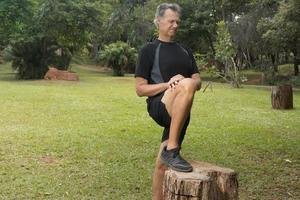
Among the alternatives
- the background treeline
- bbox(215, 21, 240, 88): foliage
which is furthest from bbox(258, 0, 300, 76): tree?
bbox(215, 21, 240, 88): foliage

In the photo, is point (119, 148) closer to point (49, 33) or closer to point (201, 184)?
point (201, 184)

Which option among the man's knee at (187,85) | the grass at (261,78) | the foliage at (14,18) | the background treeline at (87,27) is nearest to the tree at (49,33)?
the background treeline at (87,27)

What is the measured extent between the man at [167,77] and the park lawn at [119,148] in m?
1.58

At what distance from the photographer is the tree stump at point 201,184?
366cm

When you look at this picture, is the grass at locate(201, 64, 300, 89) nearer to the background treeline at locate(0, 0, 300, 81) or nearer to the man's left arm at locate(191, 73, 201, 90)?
the background treeline at locate(0, 0, 300, 81)

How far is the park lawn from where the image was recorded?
571 cm

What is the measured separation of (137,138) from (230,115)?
13.0ft

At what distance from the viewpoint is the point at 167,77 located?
406 centimetres

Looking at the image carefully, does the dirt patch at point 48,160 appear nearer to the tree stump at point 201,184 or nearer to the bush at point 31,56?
the tree stump at point 201,184

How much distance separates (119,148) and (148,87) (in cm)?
394

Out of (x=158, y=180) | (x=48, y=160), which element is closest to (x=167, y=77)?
(x=158, y=180)

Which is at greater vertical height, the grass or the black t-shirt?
the black t-shirt

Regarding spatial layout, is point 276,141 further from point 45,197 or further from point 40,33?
point 40,33

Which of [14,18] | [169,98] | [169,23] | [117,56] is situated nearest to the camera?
[169,98]
